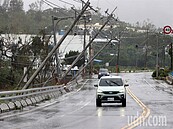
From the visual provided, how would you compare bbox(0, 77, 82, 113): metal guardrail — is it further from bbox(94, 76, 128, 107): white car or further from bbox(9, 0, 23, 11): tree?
bbox(9, 0, 23, 11): tree

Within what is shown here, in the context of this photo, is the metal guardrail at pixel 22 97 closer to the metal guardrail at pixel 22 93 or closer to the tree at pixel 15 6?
the metal guardrail at pixel 22 93

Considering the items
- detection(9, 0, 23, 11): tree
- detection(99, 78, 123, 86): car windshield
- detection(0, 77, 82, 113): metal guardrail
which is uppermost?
detection(9, 0, 23, 11): tree

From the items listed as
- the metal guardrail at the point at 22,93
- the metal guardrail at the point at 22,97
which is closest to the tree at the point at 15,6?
the metal guardrail at the point at 22,93

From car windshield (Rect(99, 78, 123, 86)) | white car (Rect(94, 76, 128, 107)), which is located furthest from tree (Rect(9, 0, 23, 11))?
white car (Rect(94, 76, 128, 107))

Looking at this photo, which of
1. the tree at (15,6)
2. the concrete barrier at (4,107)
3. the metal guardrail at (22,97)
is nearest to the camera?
the concrete barrier at (4,107)

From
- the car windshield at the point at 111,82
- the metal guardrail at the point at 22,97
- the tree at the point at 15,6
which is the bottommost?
the metal guardrail at the point at 22,97

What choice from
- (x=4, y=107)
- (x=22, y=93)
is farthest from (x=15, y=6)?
(x=4, y=107)

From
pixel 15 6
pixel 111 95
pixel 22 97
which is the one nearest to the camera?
pixel 111 95

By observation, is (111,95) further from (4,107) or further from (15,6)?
(15,6)

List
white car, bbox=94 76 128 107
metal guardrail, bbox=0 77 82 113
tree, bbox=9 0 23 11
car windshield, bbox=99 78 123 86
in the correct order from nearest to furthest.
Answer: metal guardrail, bbox=0 77 82 113
white car, bbox=94 76 128 107
car windshield, bbox=99 78 123 86
tree, bbox=9 0 23 11

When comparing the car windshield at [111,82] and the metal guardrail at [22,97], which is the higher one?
the car windshield at [111,82]

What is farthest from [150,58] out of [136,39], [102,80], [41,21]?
[102,80]

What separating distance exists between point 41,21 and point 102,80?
154 feet

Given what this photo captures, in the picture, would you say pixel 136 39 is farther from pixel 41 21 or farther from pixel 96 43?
pixel 41 21
